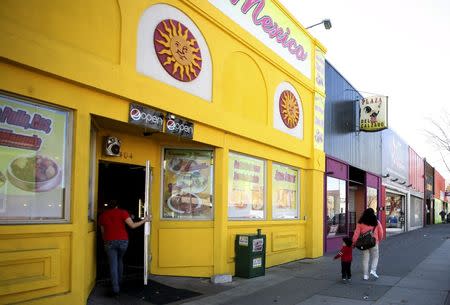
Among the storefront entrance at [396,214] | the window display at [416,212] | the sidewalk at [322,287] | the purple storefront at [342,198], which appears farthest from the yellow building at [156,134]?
the window display at [416,212]

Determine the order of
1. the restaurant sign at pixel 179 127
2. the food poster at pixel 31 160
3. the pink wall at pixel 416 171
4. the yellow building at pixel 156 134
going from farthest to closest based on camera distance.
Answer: the pink wall at pixel 416 171 → the restaurant sign at pixel 179 127 → the yellow building at pixel 156 134 → the food poster at pixel 31 160

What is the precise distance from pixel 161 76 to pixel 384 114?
527 inches

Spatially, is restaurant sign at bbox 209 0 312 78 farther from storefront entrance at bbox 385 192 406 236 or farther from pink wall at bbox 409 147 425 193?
pink wall at bbox 409 147 425 193

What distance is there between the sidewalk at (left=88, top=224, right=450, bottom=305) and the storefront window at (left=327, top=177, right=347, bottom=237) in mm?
3688

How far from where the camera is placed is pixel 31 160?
6273mm

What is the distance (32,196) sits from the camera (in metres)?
6.28

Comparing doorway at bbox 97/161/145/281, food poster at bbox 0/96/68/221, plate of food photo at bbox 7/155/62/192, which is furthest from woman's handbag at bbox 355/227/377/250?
plate of food photo at bbox 7/155/62/192

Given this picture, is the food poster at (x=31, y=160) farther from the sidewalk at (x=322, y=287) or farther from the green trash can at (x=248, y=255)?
the green trash can at (x=248, y=255)

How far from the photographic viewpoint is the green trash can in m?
10.3

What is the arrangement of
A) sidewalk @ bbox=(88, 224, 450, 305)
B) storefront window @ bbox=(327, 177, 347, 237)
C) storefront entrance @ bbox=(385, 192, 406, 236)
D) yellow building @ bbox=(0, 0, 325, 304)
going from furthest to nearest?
storefront entrance @ bbox=(385, 192, 406, 236) → storefront window @ bbox=(327, 177, 347, 237) → sidewalk @ bbox=(88, 224, 450, 305) → yellow building @ bbox=(0, 0, 325, 304)

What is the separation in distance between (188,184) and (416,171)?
33425 millimetres

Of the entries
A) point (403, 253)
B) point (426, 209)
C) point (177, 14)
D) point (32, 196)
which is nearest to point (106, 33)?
point (177, 14)

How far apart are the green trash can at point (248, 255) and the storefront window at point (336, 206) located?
6472 millimetres

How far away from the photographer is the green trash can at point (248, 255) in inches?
404
